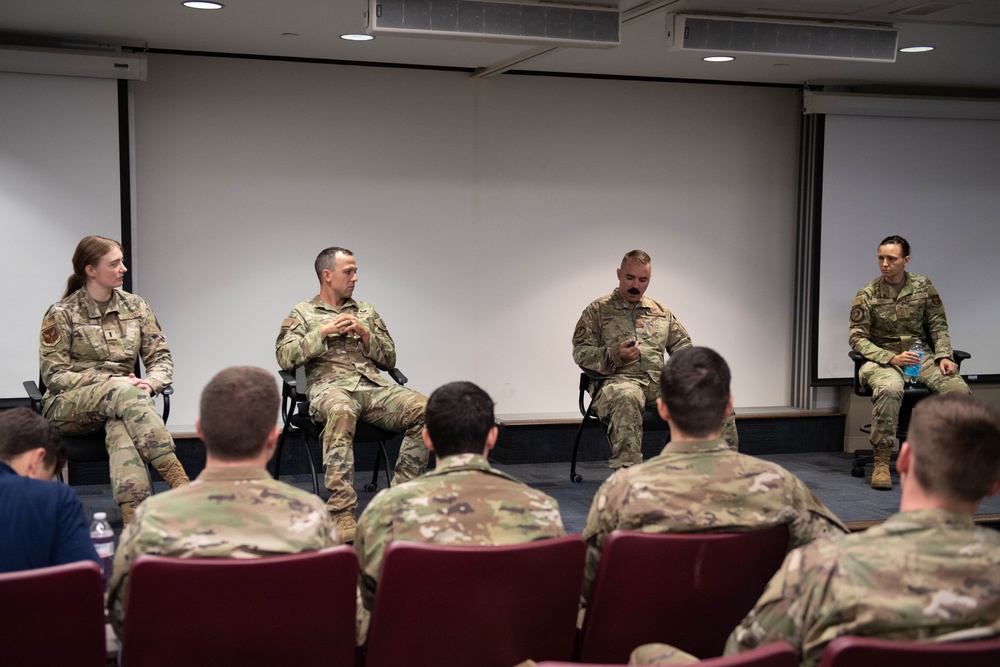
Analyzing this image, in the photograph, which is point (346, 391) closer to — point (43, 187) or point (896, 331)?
point (43, 187)

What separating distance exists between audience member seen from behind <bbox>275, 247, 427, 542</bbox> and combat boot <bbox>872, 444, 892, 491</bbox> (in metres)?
2.58

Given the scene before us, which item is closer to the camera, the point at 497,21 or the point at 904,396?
the point at 497,21

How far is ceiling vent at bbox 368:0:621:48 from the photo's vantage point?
15.0ft

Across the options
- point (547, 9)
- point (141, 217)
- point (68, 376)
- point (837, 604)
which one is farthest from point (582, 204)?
point (837, 604)

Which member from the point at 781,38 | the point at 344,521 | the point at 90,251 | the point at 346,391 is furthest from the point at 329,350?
the point at 781,38

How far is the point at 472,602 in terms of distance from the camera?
213 centimetres

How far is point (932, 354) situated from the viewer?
20.5 feet

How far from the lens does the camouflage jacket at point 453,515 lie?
2.23 metres

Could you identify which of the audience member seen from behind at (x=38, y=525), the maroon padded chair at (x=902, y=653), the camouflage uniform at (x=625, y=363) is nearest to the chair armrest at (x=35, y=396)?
the audience member seen from behind at (x=38, y=525)

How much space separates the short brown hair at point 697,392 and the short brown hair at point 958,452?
666 mm

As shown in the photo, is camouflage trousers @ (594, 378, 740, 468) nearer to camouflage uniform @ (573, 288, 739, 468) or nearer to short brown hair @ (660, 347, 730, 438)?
camouflage uniform @ (573, 288, 739, 468)

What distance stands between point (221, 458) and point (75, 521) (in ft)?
1.22

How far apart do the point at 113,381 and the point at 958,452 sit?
3.74 metres

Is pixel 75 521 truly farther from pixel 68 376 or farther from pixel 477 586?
pixel 68 376
